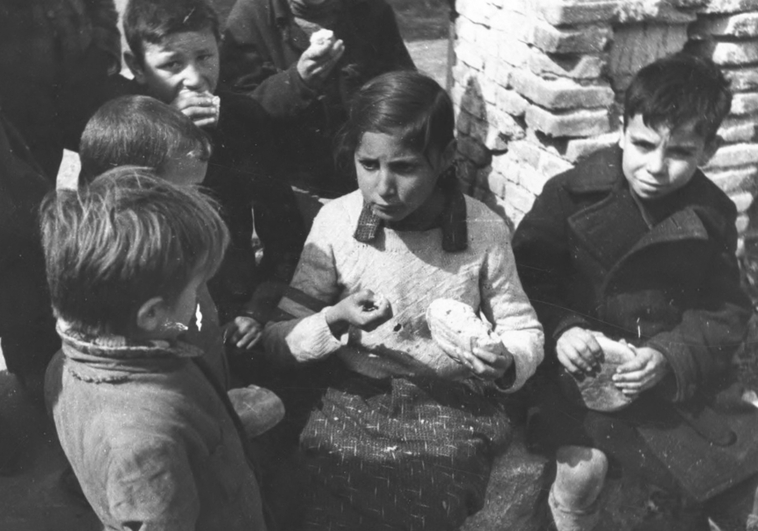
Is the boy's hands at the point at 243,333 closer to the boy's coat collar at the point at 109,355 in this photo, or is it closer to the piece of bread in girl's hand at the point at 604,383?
the boy's coat collar at the point at 109,355

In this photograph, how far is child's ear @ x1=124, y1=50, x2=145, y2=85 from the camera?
8.32 feet

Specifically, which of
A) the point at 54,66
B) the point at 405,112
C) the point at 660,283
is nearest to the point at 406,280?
the point at 405,112

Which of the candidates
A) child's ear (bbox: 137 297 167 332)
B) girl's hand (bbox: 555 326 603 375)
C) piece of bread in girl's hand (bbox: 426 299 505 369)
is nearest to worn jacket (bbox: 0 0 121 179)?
child's ear (bbox: 137 297 167 332)

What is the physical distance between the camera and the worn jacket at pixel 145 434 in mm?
1685

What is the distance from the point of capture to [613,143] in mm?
2805

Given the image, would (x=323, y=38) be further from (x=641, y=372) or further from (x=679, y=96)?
(x=641, y=372)

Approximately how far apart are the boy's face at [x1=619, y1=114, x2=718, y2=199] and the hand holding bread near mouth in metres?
0.86

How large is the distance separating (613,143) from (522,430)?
93 centimetres

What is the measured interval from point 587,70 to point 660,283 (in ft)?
2.33

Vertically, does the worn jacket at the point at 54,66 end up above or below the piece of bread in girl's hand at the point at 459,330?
above

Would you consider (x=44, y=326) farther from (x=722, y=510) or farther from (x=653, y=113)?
(x=722, y=510)

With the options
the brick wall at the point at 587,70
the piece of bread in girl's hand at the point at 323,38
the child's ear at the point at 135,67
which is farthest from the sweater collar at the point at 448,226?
the child's ear at the point at 135,67

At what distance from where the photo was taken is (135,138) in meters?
2.14

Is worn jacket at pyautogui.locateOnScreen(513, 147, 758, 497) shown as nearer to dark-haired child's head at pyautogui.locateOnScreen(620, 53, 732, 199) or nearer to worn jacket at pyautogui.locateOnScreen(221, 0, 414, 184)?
dark-haired child's head at pyautogui.locateOnScreen(620, 53, 732, 199)
